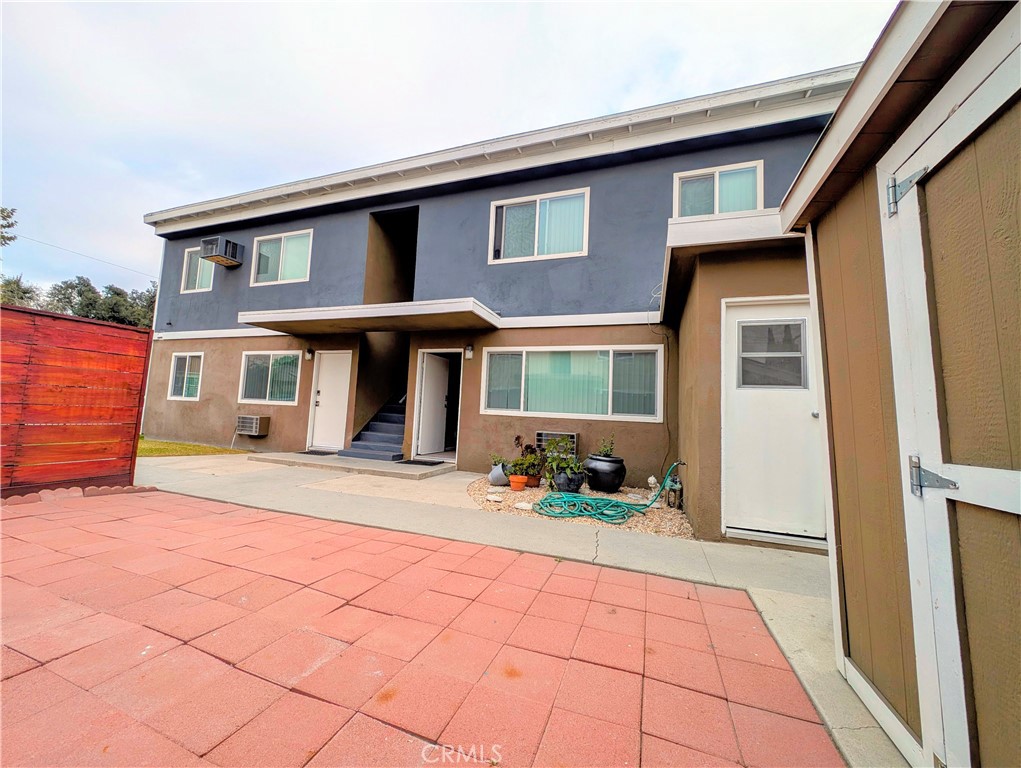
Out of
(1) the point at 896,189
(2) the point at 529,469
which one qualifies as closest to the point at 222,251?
(2) the point at 529,469

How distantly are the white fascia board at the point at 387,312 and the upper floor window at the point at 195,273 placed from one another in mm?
3852

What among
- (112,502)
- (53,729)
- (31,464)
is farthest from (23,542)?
(53,729)

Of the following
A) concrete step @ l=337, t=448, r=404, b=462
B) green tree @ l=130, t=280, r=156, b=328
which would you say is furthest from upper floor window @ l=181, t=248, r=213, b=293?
green tree @ l=130, t=280, r=156, b=328

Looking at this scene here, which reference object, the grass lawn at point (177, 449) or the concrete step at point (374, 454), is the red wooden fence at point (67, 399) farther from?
the concrete step at point (374, 454)

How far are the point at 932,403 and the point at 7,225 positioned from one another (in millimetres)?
31814

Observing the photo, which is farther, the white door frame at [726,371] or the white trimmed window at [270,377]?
the white trimmed window at [270,377]

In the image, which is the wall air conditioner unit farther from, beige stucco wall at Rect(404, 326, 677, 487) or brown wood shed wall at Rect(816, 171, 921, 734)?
brown wood shed wall at Rect(816, 171, 921, 734)

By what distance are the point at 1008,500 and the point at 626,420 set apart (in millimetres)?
5135

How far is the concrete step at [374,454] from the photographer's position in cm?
738

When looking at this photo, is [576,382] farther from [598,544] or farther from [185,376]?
[185,376]

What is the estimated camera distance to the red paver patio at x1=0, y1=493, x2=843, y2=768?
129cm

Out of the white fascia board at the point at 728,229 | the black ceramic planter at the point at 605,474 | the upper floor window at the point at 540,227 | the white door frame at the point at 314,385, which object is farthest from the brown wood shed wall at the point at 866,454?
the white door frame at the point at 314,385

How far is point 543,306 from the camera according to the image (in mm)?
6816

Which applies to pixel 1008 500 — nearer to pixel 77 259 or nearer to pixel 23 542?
pixel 23 542
